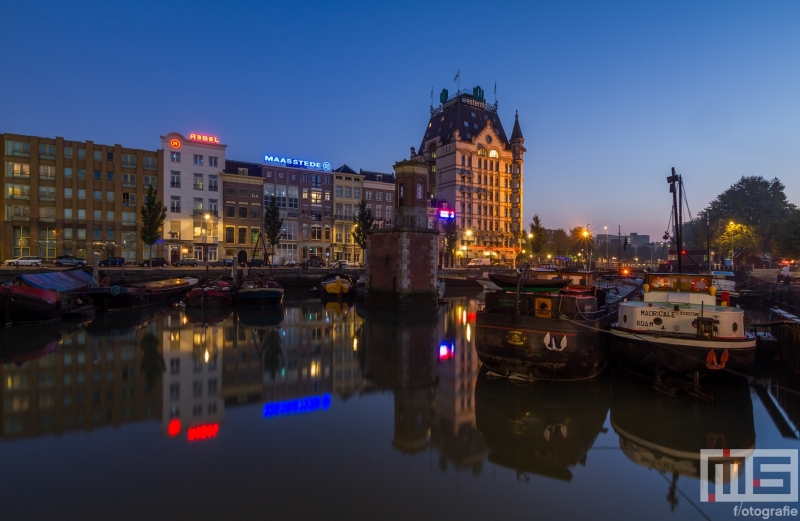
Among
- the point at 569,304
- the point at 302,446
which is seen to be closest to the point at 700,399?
the point at 569,304

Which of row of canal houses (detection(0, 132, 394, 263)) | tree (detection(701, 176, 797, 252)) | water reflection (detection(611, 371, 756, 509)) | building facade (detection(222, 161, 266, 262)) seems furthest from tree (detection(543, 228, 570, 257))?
water reflection (detection(611, 371, 756, 509))

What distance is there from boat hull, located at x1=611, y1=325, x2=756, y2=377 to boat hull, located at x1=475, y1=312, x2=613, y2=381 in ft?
4.07

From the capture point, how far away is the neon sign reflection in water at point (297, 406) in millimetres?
12164

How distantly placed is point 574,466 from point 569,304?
5615 millimetres

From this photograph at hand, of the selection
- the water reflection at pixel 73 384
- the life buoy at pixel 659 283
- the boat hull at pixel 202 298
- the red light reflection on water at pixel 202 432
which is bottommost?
the red light reflection on water at pixel 202 432

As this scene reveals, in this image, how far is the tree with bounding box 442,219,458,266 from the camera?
2977 inches

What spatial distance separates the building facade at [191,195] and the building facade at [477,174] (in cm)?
3563

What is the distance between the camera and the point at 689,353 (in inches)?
489

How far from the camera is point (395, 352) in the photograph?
67.4 ft

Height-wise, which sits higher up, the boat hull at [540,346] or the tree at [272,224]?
the tree at [272,224]

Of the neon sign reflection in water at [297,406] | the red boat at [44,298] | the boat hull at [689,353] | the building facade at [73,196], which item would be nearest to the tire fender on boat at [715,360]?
the boat hull at [689,353]

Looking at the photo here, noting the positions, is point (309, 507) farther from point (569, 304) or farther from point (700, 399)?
point (700, 399)

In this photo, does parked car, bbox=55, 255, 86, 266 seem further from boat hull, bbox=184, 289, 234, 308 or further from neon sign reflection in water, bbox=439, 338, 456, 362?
A: neon sign reflection in water, bbox=439, 338, 456, 362

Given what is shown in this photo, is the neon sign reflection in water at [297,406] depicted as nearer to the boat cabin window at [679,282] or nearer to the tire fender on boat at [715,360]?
the tire fender on boat at [715,360]
